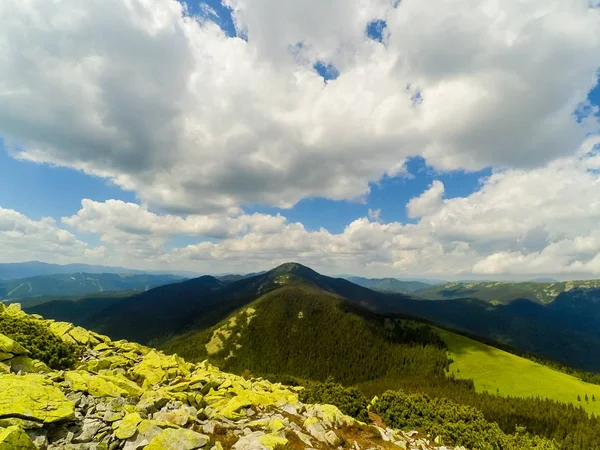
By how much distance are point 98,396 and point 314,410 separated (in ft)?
66.4

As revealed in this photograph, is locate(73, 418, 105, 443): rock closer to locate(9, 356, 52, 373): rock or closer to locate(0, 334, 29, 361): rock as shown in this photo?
locate(9, 356, 52, 373): rock

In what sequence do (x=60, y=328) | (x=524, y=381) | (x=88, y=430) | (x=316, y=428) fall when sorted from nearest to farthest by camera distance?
1. (x=88, y=430)
2. (x=316, y=428)
3. (x=60, y=328)
4. (x=524, y=381)

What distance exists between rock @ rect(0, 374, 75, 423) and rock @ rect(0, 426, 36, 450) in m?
2.38

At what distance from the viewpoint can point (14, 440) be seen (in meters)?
16.0

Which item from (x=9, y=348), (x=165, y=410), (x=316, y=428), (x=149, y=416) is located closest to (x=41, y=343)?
(x=9, y=348)

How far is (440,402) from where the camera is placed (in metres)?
52.8

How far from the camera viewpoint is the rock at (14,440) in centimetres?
1566

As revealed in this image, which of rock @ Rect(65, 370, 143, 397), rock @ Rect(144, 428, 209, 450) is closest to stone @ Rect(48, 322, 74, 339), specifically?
rock @ Rect(65, 370, 143, 397)

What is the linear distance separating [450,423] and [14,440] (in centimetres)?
4470

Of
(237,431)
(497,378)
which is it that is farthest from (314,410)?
(497,378)

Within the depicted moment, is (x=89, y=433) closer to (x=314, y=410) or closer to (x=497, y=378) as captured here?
(x=314, y=410)

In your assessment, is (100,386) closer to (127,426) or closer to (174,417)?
(174,417)

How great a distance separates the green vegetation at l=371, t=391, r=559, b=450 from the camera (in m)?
36.0

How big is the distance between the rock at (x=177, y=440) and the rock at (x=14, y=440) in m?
6.14
